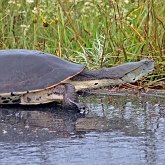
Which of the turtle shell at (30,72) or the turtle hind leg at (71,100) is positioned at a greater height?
the turtle shell at (30,72)

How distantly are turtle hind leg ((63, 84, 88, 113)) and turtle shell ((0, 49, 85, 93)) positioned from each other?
0.08 m

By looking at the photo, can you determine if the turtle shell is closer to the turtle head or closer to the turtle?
the turtle

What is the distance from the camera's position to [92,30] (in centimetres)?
582

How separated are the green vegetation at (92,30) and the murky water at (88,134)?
1.01 metres

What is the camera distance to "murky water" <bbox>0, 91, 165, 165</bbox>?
2771 millimetres

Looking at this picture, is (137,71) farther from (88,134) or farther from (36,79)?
(88,134)

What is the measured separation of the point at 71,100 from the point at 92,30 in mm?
2141

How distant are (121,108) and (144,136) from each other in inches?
28.7

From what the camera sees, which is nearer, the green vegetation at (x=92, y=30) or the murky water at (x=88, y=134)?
the murky water at (x=88, y=134)

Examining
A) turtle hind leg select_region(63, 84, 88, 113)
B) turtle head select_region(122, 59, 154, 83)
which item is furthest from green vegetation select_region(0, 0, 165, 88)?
turtle hind leg select_region(63, 84, 88, 113)

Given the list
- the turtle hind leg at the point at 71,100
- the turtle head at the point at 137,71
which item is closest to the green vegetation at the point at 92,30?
the turtle head at the point at 137,71

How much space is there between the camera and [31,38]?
5785mm

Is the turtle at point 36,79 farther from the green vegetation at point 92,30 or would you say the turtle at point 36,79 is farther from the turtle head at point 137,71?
the green vegetation at point 92,30

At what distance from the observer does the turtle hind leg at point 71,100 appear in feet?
12.1
